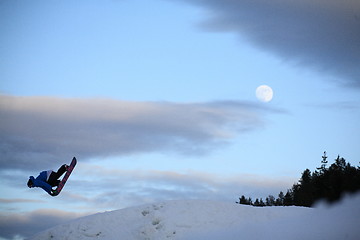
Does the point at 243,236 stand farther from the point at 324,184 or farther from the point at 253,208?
the point at 324,184

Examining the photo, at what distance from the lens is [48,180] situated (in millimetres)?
27469

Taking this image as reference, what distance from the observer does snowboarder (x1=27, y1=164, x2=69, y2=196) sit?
1071 inches

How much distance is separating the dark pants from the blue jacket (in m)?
0.24

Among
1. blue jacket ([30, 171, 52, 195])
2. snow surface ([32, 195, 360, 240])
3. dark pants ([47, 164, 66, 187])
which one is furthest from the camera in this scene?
dark pants ([47, 164, 66, 187])

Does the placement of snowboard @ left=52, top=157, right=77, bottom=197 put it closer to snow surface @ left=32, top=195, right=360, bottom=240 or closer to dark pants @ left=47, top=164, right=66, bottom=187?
dark pants @ left=47, top=164, right=66, bottom=187

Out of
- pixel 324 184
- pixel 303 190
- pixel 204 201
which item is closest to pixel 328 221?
pixel 204 201

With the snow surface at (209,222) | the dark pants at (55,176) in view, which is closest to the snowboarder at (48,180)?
the dark pants at (55,176)

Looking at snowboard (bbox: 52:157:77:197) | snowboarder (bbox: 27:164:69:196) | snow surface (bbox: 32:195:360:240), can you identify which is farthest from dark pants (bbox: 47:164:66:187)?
snow surface (bbox: 32:195:360:240)

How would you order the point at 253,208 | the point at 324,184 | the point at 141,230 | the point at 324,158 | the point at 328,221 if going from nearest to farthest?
the point at 328,221 < the point at 141,230 < the point at 253,208 < the point at 324,184 < the point at 324,158

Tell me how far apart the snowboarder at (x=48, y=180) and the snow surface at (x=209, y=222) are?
110 inches

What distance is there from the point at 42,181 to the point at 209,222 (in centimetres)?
969

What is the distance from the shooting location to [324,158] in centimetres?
7981

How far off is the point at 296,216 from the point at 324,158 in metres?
55.5

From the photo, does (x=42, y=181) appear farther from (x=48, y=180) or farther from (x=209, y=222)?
(x=209, y=222)
